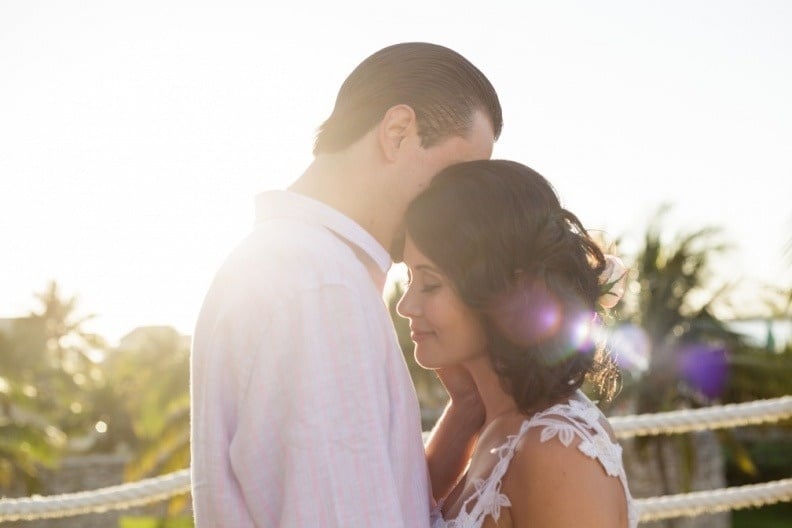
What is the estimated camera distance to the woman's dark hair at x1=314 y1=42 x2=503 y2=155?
1882 mm

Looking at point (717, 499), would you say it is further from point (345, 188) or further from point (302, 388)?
point (302, 388)

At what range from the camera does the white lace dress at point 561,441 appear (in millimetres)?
1883

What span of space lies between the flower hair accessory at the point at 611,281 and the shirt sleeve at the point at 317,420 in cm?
95

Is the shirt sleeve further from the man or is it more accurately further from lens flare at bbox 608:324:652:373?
lens flare at bbox 608:324:652:373

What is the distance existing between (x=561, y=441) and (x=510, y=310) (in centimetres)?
30

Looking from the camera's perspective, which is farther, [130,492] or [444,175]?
[130,492]

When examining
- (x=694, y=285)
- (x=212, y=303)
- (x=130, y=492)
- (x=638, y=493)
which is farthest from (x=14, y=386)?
(x=212, y=303)

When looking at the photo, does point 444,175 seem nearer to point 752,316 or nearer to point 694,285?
point 752,316

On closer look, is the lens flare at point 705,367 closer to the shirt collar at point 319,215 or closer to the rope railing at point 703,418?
the rope railing at point 703,418

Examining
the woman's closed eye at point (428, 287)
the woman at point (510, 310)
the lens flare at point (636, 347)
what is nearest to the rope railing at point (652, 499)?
the woman at point (510, 310)

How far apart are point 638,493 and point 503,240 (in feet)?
72.1

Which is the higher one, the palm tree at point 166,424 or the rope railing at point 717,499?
the rope railing at point 717,499

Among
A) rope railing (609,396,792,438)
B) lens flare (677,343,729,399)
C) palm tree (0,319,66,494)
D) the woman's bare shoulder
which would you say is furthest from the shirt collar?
lens flare (677,343,729,399)

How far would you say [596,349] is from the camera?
2176 mm
